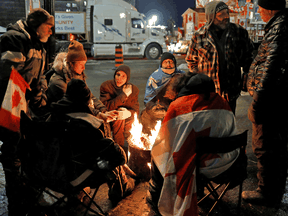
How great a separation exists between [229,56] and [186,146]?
5.93 feet

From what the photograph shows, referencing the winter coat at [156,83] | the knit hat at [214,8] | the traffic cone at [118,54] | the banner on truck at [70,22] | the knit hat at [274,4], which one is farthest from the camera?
the banner on truck at [70,22]

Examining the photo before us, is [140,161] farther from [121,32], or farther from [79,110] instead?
[121,32]

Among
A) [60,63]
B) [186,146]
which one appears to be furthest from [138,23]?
[186,146]

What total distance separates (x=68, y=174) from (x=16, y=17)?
5.89 metres


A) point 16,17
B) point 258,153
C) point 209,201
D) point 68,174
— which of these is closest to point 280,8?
point 258,153

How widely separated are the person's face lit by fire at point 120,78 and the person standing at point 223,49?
1348 millimetres

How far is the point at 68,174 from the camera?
2.27 m

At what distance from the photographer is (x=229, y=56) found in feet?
11.2

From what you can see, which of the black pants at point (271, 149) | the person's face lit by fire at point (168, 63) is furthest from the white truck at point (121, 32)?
the black pants at point (271, 149)

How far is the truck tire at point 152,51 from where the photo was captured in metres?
19.3

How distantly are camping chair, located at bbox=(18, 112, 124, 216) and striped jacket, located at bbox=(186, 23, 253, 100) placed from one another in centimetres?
180

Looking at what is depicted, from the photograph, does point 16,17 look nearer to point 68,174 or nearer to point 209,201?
point 68,174

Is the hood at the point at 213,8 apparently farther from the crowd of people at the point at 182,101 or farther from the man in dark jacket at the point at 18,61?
the man in dark jacket at the point at 18,61

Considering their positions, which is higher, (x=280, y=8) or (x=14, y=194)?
(x=280, y=8)
